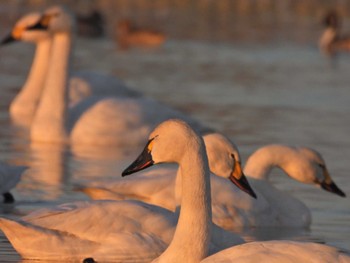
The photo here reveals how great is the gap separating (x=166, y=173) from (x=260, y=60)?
49.8 ft

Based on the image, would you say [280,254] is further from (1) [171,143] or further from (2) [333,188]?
(2) [333,188]

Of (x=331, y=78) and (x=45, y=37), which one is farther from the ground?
(x=45, y=37)

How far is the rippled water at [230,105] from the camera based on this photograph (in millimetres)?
10375

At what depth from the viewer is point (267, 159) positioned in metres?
9.92

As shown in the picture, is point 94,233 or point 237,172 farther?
point 237,172

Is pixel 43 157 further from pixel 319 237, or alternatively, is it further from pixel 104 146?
pixel 319 237

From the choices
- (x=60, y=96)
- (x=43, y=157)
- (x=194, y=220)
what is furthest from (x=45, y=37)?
(x=194, y=220)

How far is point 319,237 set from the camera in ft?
29.9

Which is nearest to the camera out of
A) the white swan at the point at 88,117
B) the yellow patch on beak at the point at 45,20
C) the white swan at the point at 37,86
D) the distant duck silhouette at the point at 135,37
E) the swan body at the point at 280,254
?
the swan body at the point at 280,254

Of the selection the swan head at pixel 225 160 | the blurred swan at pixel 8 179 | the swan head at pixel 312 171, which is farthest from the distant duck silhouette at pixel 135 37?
the swan head at pixel 225 160

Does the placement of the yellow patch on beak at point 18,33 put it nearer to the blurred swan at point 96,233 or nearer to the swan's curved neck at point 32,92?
the swan's curved neck at point 32,92

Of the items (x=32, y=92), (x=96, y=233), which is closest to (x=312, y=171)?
(x=96, y=233)

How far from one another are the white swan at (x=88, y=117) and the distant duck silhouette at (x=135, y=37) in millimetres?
14214

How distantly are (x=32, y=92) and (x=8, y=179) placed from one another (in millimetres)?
7142
